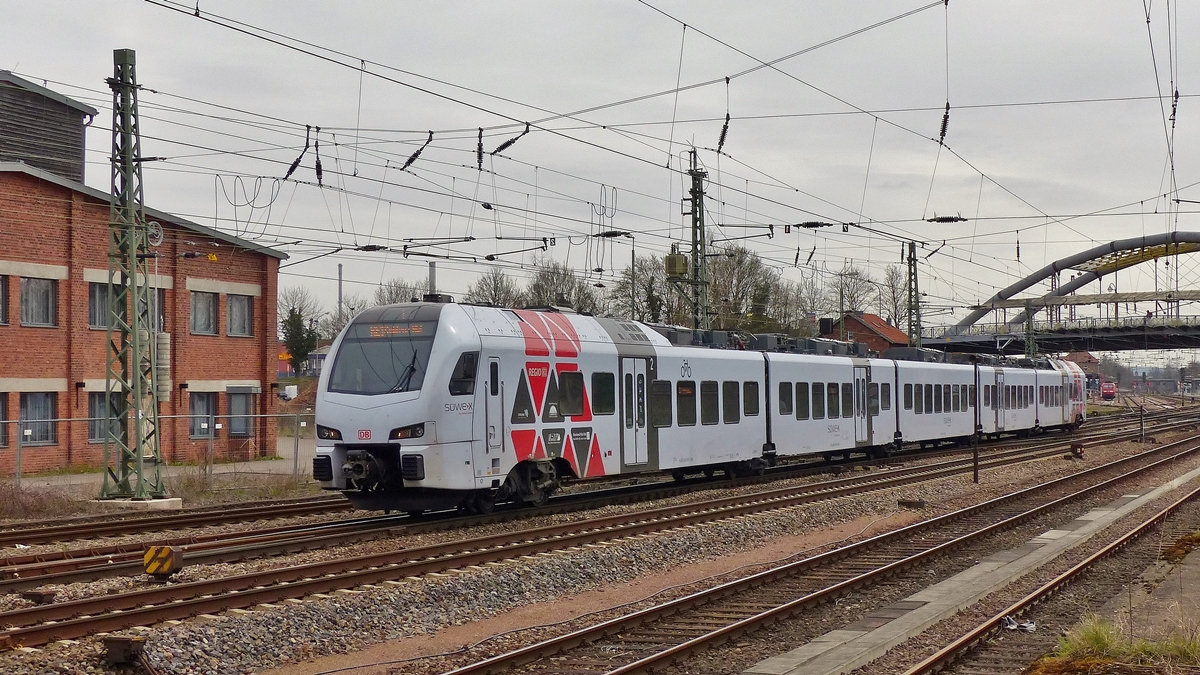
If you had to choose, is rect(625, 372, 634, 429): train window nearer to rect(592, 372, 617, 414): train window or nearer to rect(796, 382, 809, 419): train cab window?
rect(592, 372, 617, 414): train window

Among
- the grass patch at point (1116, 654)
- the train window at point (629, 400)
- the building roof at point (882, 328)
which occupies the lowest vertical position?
the grass patch at point (1116, 654)

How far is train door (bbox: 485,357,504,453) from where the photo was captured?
17047mm

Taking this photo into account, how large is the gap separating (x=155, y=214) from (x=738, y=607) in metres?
25.4

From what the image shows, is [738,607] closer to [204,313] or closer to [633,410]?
[633,410]

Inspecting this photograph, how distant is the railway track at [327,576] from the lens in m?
9.81

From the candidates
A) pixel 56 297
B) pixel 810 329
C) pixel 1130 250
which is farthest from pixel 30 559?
pixel 1130 250

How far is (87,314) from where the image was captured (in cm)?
3178

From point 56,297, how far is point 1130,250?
101m

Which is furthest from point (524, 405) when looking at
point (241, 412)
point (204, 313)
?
point (241, 412)

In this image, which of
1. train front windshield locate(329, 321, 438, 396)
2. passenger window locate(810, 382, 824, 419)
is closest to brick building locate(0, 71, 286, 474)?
train front windshield locate(329, 321, 438, 396)

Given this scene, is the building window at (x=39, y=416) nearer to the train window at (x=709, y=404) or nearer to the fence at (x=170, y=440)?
the fence at (x=170, y=440)

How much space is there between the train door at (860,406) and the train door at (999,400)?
1330 cm

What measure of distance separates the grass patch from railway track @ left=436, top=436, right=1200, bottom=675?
2.81 metres

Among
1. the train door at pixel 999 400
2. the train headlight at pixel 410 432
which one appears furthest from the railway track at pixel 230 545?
the train door at pixel 999 400
